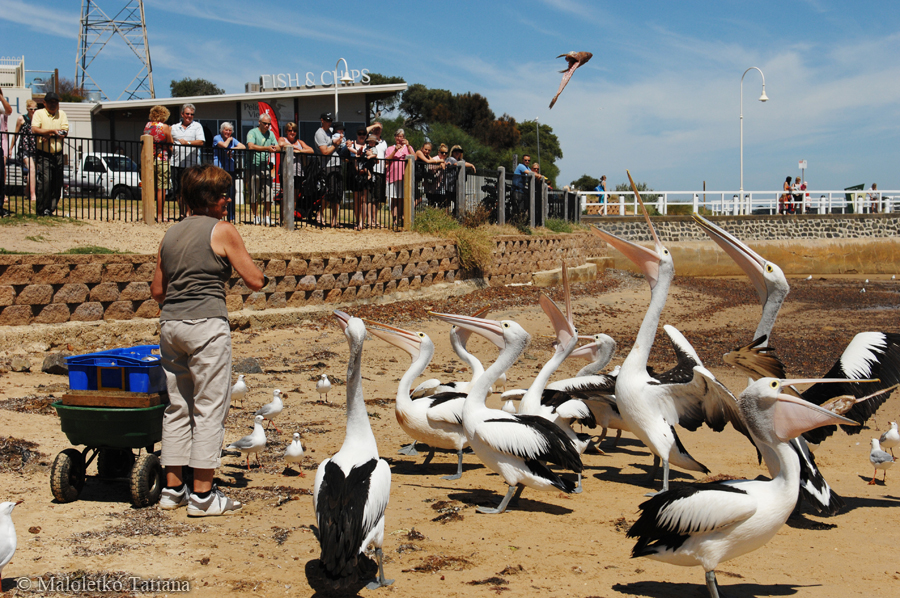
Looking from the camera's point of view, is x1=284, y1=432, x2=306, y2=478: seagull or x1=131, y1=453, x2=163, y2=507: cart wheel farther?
x1=284, y1=432, x2=306, y2=478: seagull

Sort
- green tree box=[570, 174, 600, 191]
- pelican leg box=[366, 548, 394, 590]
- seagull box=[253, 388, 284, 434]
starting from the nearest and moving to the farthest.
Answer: pelican leg box=[366, 548, 394, 590] → seagull box=[253, 388, 284, 434] → green tree box=[570, 174, 600, 191]

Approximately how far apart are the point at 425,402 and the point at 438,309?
7.71 m

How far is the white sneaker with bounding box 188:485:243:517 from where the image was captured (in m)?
4.45

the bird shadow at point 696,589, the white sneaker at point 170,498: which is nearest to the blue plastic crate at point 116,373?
the white sneaker at point 170,498

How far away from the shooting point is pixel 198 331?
A: 4.29 meters

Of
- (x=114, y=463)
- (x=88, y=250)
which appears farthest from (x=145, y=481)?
(x=88, y=250)

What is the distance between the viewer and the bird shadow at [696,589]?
3838 mm

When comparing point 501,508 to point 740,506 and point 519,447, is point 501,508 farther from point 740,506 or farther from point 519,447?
point 740,506

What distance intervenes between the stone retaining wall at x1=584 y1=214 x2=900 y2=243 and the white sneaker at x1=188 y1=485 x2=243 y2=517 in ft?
87.0

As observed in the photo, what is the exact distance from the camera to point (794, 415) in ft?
11.8

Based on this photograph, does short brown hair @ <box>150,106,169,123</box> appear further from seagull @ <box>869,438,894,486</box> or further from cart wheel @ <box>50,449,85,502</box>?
seagull @ <box>869,438,894,486</box>

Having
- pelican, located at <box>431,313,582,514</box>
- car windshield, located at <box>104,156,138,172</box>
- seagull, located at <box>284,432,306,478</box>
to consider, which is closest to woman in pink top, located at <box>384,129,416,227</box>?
car windshield, located at <box>104,156,138,172</box>

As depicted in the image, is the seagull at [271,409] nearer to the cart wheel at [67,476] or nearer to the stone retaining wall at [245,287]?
the cart wheel at [67,476]

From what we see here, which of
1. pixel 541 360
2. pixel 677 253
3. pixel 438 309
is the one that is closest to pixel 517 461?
pixel 541 360
